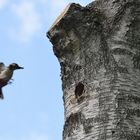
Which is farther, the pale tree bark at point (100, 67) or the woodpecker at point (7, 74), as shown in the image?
the woodpecker at point (7, 74)

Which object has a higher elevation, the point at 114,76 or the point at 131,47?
the point at 131,47

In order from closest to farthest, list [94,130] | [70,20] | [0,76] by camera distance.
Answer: [94,130] → [0,76] → [70,20]

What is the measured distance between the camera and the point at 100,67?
2.49m

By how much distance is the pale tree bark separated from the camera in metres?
2.32

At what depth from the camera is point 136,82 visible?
2.44 metres

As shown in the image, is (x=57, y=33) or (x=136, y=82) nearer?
(x=136, y=82)

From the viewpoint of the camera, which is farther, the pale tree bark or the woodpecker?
the woodpecker

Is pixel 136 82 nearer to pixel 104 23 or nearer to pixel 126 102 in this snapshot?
pixel 126 102

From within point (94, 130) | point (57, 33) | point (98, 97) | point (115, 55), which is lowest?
point (94, 130)

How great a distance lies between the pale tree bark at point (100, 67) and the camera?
2320mm

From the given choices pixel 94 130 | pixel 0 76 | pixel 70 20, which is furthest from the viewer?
pixel 70 20

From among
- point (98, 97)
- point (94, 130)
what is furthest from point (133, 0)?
point (94, 130)

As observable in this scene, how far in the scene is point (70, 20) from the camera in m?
2.67

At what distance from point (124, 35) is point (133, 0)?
0.23m
